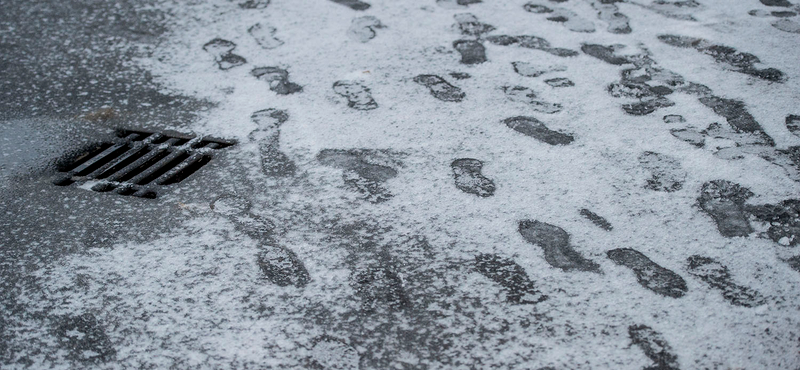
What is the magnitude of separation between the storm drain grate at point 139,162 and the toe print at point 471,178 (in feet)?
2.08

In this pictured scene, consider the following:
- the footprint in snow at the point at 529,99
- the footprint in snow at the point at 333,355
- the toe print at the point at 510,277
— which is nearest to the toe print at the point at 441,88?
the footprint in snow at the point at 529,99

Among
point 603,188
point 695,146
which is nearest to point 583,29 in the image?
point 695,146

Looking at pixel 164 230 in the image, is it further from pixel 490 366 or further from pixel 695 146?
pixel 695 146

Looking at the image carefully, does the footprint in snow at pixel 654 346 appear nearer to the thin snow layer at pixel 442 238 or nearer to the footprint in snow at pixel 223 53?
the thin snow layer at pixel 442 238

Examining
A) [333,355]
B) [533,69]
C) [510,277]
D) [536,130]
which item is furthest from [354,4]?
[333,355]

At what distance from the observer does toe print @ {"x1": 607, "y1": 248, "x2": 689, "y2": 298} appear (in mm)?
1264

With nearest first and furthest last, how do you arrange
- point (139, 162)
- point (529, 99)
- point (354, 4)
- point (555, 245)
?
point (555, 245), point (139, 162), point (529, 99), point (354, 4)

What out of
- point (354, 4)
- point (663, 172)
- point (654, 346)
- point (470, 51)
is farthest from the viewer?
point (354, 4)

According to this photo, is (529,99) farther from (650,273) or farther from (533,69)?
(650,273)

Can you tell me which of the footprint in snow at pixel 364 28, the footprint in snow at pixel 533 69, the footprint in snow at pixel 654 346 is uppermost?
the footprint in snow at pixel 364 28

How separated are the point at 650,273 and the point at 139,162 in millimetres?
1291

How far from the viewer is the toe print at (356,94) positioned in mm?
1956

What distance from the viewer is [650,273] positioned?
1.31 meters

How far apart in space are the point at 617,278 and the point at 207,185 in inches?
39.0
